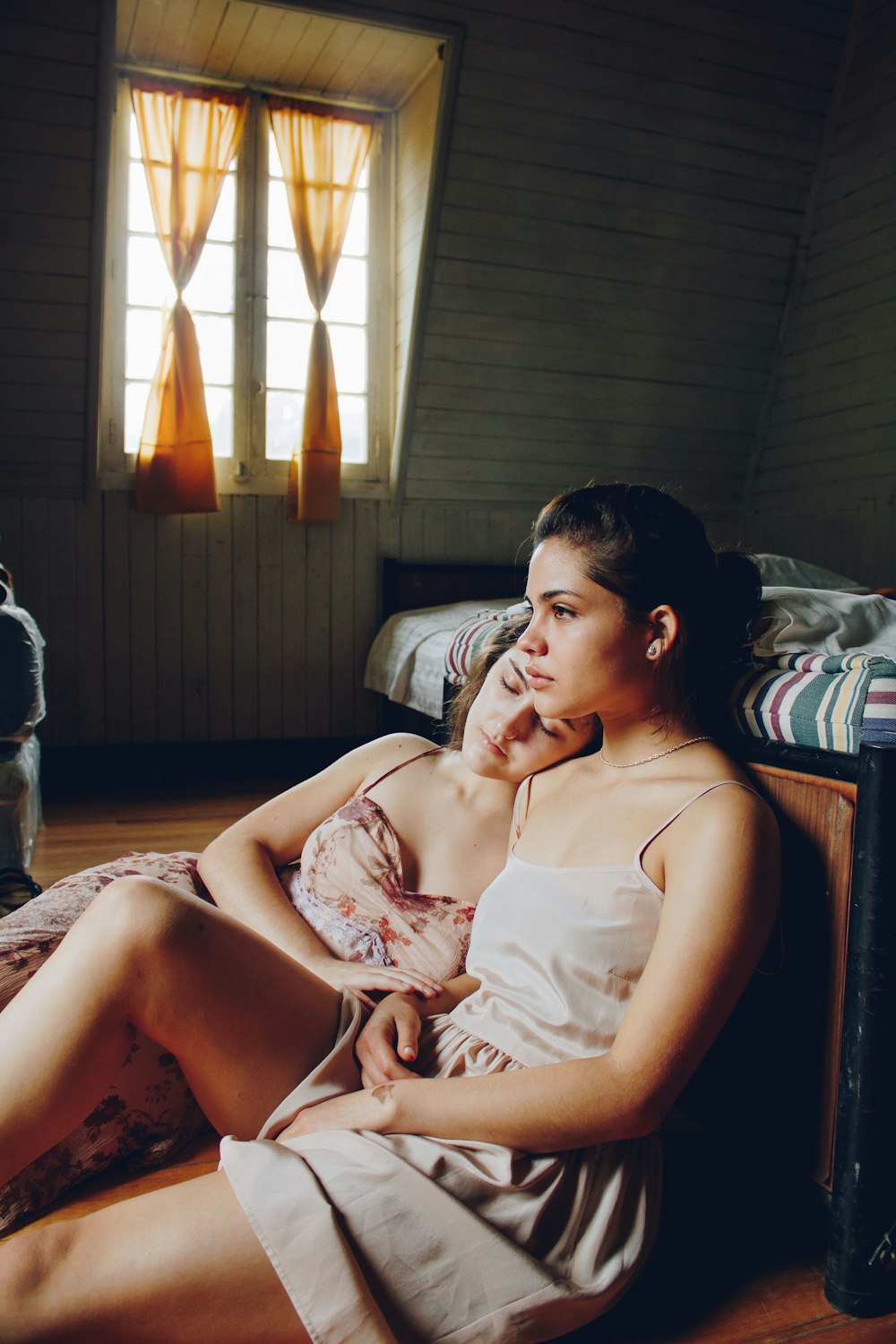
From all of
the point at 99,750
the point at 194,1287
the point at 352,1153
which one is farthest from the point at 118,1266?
the point at 99,750

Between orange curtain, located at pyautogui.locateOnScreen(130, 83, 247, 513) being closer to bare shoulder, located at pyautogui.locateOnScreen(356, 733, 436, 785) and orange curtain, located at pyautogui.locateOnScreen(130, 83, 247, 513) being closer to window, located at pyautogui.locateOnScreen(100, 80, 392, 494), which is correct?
window, located at pyautogui.locateOnScreen(100, 80, 392, 494)

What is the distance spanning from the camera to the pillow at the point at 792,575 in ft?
9.67

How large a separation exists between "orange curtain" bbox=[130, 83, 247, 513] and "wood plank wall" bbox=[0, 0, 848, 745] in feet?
0.81

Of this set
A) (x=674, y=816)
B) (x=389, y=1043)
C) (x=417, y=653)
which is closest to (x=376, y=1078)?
(x=389, y=1043)

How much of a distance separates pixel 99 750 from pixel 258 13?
2.73m

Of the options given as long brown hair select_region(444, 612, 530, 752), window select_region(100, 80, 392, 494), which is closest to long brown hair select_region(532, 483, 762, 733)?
long brown hair select_region(444, 612, 530, 752)

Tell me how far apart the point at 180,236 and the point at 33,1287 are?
12.3ft

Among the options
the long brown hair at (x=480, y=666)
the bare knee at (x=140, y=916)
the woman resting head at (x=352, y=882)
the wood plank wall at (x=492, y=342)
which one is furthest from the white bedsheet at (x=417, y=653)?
the bare knee at (x=140, y=916)

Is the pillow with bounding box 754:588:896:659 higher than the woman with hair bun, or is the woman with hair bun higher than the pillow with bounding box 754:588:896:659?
the pillow with bounding box 754:588:896:659

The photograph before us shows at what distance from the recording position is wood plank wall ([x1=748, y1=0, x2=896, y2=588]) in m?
3.75

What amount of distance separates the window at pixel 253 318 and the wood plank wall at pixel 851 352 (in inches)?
68.6

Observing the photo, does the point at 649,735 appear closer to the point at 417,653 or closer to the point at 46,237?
the point at 417,653

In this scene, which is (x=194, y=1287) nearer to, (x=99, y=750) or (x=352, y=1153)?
(x=352, y=1153)

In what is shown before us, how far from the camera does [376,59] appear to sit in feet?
12.5
